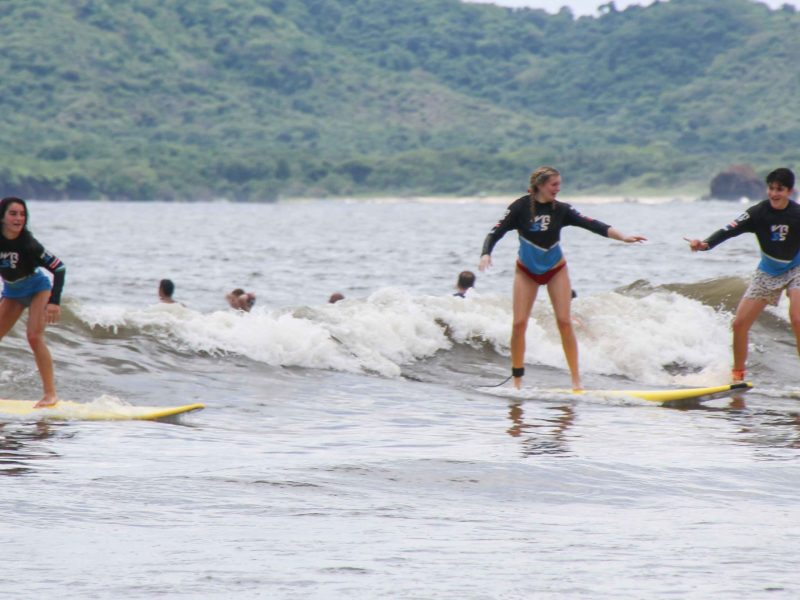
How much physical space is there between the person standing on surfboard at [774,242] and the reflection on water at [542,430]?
6.29 ft

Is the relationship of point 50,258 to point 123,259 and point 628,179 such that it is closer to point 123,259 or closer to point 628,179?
point 123,259

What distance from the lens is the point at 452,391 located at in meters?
13.3

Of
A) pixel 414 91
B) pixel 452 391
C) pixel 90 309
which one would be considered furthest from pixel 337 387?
pixel 414 91

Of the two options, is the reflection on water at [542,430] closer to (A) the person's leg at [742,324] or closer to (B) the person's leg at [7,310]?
(A) the person's leg at [742,324]

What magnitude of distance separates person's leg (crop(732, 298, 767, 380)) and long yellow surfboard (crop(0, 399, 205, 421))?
481cm

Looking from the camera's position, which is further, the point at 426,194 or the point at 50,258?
the point at 426,194

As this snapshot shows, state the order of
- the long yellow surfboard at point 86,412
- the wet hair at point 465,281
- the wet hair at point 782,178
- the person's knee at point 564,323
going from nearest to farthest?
1. the long yellow surfboard at point 86,412
2. the wet hair at point 782,178
3. the person's knee at point 564,323
4. the wet hair at point 465,281

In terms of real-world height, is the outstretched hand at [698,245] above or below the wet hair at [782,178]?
below

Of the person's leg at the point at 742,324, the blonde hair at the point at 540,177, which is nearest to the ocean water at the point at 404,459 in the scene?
the person's leg at the point at 742,324

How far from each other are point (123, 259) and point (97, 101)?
127155mm

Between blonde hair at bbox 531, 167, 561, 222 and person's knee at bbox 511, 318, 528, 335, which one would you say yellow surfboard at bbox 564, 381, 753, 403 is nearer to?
person's knee at bbox 511, 318, 528, 335

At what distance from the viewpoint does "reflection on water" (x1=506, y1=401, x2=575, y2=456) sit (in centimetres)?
942

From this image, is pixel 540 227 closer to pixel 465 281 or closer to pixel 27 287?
pixel 27 287

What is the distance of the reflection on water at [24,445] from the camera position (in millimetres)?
8344
